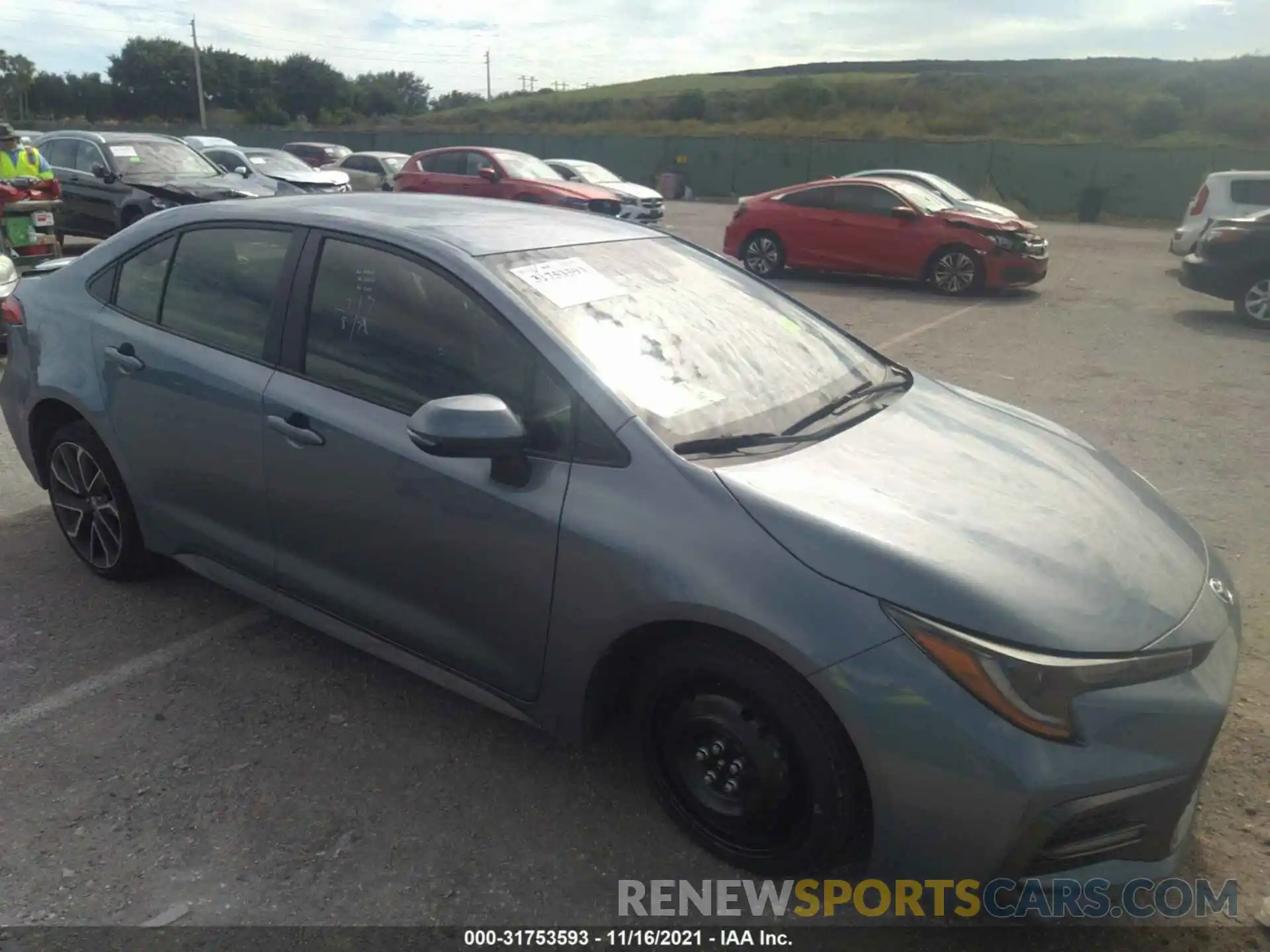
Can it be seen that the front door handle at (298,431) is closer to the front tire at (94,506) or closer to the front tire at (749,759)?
the front tire at (94,506)

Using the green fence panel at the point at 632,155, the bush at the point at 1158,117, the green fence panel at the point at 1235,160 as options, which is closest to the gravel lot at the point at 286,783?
the green fence panel at the point at 1235,160

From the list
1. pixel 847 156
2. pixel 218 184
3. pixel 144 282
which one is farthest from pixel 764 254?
pixel 847 156

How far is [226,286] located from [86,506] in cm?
125

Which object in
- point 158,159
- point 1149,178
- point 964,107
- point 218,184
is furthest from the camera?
point 964,107

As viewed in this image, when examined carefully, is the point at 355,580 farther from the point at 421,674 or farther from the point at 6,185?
the point at 6,185

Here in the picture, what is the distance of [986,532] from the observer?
238 centimetres

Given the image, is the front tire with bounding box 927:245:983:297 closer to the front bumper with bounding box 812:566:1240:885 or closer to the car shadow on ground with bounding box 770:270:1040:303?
the car shadow on ground with bounding box 770:270:1040:303

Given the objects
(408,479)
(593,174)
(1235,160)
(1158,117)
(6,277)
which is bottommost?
(6,277)

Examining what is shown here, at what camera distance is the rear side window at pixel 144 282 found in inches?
142

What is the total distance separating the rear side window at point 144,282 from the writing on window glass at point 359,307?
99cm

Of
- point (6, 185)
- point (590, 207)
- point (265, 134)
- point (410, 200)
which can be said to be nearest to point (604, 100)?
point (265, 134)

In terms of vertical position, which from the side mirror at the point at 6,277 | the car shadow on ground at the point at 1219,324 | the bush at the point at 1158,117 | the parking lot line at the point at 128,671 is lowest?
the parking lot line at the point at 128,671

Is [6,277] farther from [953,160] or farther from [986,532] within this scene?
[953,160]

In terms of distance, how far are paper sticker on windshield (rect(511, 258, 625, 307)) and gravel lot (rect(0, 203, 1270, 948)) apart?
136cm
